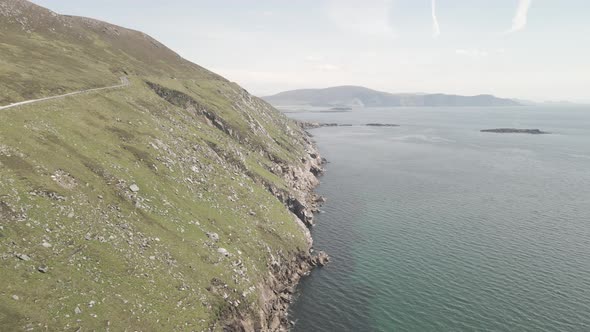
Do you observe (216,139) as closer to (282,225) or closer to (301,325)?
(282,225)

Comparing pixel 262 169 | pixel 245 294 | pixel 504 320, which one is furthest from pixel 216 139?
pixel 504 320

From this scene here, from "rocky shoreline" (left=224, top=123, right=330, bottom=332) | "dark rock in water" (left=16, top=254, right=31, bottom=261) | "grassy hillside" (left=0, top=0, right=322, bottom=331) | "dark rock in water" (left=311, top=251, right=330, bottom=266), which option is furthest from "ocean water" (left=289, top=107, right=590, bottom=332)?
"dark rock in water" (left=16, top=254, right=31, bottom=261)

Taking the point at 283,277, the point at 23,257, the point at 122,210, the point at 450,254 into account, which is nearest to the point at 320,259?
the point at 283,277

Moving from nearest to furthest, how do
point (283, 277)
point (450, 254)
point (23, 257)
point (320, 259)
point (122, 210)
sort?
point (23, 257) < point (122, 210) < point (283, 277) < point (320, 259) < point (450, 254)

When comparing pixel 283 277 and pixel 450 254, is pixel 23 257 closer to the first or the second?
pixel 283 277

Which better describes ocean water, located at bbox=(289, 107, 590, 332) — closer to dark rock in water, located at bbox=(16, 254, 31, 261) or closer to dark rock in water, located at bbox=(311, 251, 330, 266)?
dark rock in water, located at bbox=(311, 251, 330, 266)

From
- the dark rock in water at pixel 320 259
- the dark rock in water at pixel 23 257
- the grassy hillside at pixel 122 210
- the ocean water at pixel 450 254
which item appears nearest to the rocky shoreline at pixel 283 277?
the dark rock in water at pixel 320 259

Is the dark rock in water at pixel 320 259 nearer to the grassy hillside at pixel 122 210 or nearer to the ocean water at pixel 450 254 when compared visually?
the ocean water at pixel 450 254
